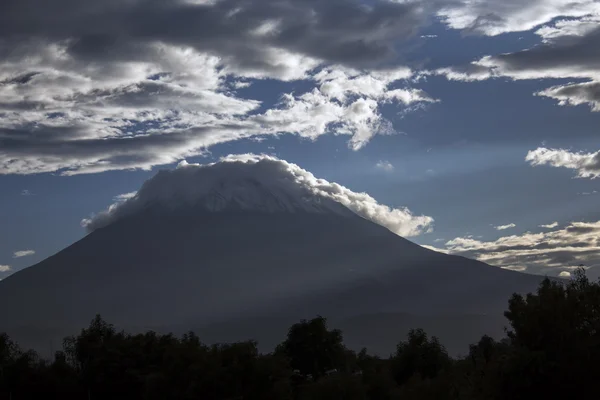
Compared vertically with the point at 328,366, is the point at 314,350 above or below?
above

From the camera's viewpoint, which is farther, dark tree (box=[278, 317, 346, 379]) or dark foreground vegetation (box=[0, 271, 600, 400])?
dark tree (box=[278, 317, 346, 379])

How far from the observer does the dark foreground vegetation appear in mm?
47750

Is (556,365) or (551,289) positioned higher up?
(551,289)

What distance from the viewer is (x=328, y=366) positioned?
94062mm

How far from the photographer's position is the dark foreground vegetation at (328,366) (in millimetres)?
47750

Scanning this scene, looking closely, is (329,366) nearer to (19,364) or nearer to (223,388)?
(223,388)

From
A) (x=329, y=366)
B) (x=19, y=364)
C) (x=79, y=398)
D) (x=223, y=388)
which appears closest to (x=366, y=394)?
(x=223, y=388)

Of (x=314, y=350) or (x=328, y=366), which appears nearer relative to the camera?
(x=328, y=366)

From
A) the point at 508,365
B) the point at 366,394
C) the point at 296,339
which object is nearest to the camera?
the point at 508,365

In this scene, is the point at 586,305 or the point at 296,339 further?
the point at 296,339

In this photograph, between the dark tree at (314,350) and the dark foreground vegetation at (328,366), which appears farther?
the dark tree at (314,350)

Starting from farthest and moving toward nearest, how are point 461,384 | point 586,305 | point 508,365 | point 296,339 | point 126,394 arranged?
point 296,339 → point 126,394 → point 461,384 → point 586,305 → point 508,365

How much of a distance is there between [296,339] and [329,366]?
16.6 feet

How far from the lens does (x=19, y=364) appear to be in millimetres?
92375
